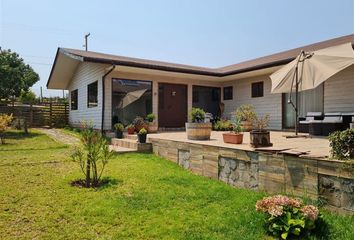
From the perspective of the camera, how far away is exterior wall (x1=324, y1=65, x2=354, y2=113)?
861 cm

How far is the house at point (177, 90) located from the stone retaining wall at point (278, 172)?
5570mm

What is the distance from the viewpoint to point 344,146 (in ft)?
11.1

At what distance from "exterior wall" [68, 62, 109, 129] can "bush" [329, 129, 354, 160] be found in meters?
7.98

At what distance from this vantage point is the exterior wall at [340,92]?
8609 mm

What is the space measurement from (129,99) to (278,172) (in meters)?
8.40

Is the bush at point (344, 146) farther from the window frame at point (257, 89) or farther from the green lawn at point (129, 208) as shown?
the window frame at point (257, 89)

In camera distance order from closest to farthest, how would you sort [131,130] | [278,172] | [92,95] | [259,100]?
1. [278,172]
2. [131,130]
3. [259,100]
4. [92,95]

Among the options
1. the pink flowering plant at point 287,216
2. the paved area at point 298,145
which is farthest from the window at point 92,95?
the pink flowering plant at point 287,216

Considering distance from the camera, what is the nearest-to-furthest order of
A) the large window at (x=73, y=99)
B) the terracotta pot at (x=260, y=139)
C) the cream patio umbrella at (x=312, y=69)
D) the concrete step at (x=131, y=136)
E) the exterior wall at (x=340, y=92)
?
1. the terracotta pot at (x=260, y=139)
2. the cream patio umbrella at (x=312, y=69)
3. the exterior wall at (x=340, y=92)
4. the concrete step at (x=131, y=136)
5. the large window at (x=73, y=99)

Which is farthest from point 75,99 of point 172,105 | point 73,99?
point 172,105

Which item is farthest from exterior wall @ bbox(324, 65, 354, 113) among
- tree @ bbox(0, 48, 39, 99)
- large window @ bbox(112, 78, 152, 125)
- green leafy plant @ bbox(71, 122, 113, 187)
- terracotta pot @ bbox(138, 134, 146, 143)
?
tree @ bbox(0, 48, 39, 99)

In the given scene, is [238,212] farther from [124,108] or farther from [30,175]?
[124,108]

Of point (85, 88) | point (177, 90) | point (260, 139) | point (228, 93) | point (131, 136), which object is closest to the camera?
point (260, 139)

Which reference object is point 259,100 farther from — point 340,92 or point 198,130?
point 198,130
